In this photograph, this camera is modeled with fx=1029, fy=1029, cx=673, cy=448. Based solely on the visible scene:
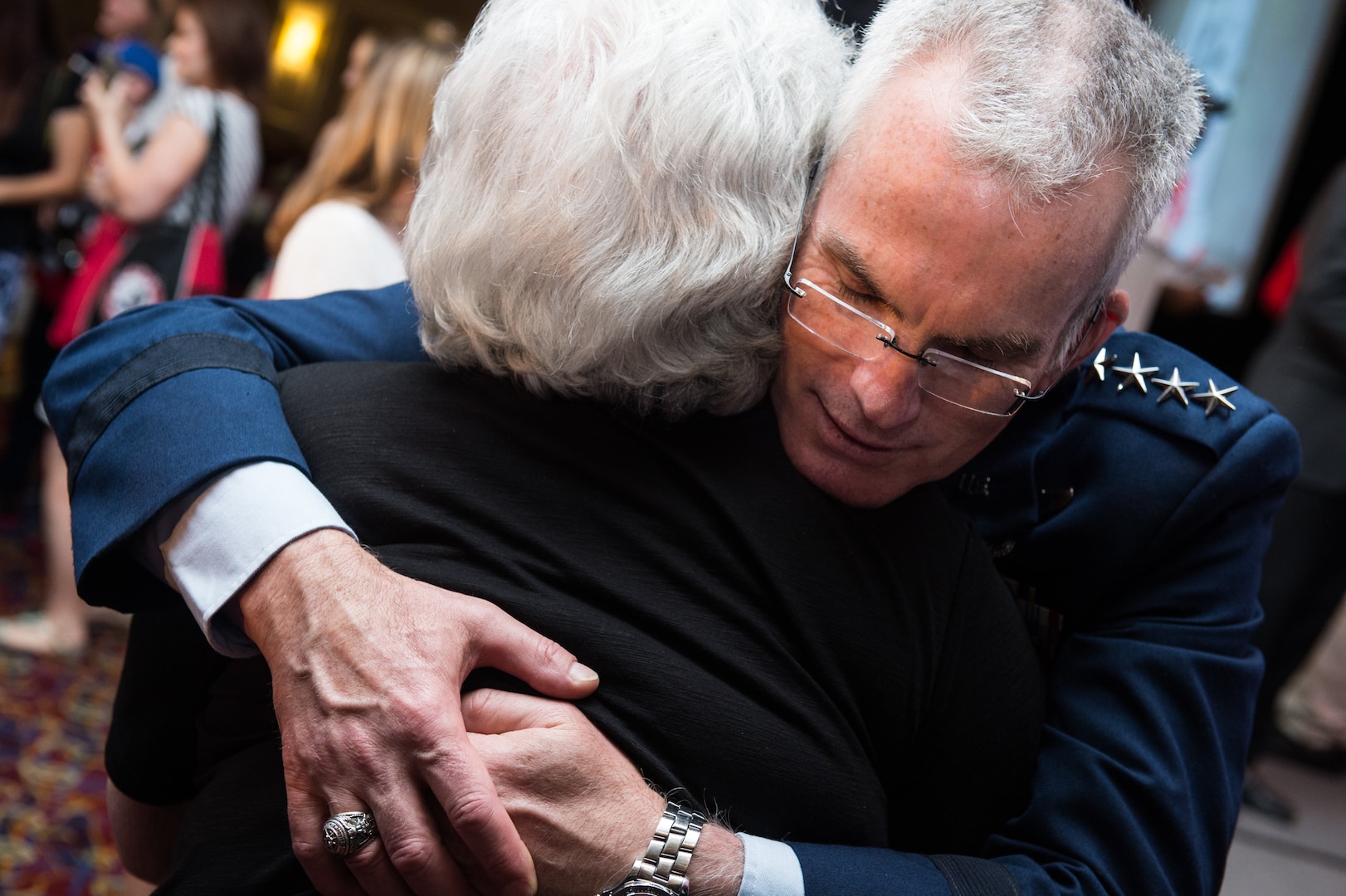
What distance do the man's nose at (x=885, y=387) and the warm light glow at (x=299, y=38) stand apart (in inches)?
338

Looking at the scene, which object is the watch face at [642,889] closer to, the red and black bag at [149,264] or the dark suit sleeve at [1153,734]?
the dark suit sleeve at [1153,734]

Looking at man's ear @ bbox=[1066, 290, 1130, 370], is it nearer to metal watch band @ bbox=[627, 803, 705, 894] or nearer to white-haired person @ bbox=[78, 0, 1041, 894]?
white-haired person @ bbox=[78, 0, 1041, 894]

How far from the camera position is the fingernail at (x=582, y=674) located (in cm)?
98

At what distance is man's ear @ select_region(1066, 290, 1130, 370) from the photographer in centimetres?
116

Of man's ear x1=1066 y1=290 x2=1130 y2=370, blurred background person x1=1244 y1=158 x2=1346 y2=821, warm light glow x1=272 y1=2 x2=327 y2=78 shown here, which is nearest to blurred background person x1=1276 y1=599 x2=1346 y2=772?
blurred background person x1=1244 y1=158 x2=1346 y2=821

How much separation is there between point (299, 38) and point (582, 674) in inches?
347

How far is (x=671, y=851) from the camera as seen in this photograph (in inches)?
38.4

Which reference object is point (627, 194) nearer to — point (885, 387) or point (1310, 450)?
point (885, 387)

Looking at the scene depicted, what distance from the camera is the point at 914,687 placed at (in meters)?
1.04

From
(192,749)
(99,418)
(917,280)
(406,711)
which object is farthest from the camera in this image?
(192,749)

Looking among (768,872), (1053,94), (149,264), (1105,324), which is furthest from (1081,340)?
(149,264)

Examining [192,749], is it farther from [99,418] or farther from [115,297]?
[115,297]

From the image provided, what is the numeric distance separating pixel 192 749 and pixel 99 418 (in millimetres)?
424

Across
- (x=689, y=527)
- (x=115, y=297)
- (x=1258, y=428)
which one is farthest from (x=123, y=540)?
(x=115, y=297)
